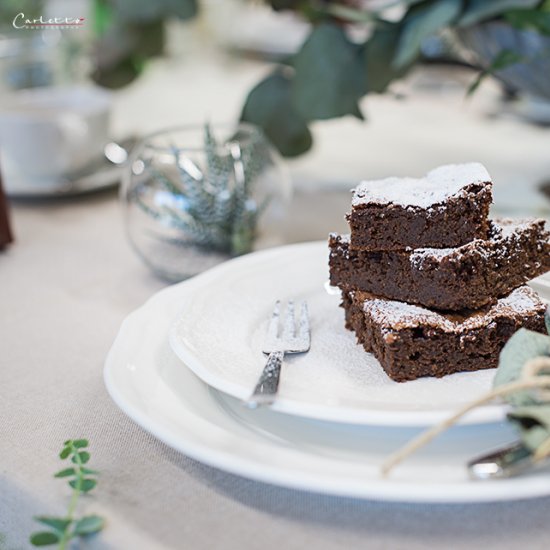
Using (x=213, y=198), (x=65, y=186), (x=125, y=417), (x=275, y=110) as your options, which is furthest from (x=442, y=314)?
(x=65, y=186)

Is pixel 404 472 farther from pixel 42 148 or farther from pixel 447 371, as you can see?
pixel 42 148

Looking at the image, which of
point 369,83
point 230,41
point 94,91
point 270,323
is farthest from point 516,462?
point 230,41

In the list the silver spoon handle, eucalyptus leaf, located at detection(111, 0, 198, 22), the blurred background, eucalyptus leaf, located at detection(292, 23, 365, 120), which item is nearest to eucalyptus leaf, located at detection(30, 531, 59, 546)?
the silver spoon handle

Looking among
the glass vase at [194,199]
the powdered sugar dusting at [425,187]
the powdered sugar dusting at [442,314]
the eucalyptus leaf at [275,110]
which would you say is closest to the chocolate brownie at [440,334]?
the powdered sugar dusting at [442,314]

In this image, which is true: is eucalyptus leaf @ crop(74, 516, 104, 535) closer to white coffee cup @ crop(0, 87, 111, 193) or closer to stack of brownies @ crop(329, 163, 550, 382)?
stack of brownies @ crop(329, 163, 550, 382)

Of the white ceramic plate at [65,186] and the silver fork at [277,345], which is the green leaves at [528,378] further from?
the white ceramic plate at [65,186]
